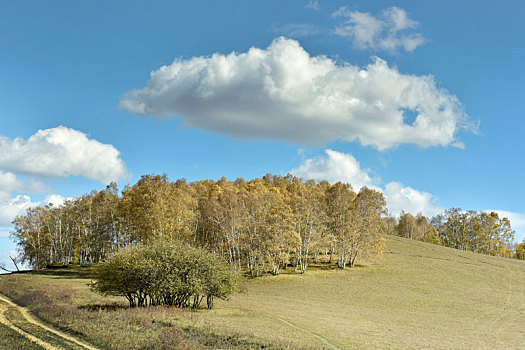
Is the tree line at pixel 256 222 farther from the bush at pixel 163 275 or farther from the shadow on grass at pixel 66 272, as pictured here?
the bush at pixel 163 275

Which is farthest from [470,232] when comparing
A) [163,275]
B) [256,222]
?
[163,275]

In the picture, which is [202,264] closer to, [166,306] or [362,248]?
[166,306]

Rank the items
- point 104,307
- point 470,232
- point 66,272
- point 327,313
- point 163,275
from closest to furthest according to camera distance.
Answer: point 104,307 < point 163,275 < point 327,313 < point 66,272 < point 470,232

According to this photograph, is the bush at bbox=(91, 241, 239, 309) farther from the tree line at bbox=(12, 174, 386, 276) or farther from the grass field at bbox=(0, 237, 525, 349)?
the tree line at bbox=(12, 174, 386, 276)

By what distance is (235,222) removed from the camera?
67.4m

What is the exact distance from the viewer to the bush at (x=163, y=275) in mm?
31812

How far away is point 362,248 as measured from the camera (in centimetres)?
7338

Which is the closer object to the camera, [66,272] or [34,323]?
[34,323]

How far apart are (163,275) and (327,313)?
16.4m

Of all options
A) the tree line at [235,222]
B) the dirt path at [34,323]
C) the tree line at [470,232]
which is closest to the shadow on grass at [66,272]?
the tree line at [235,222]

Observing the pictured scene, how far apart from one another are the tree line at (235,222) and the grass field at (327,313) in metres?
5.12

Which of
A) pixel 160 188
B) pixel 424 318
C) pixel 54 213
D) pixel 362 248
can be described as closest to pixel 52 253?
pixel 54 213

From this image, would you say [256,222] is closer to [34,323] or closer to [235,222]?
[235,222]

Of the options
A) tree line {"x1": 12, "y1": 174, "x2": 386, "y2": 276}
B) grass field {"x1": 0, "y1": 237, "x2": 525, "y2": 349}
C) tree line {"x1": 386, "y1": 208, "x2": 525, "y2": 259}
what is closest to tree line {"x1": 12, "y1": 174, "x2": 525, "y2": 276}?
tree line {"x1": 12, "y1": 174, "x2": 386, "y2": 276}
